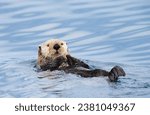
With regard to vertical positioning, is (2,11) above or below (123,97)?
above

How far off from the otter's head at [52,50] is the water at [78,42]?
0.77 ft

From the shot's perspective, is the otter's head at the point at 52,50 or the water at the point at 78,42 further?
the otter's head at the point at 52,50

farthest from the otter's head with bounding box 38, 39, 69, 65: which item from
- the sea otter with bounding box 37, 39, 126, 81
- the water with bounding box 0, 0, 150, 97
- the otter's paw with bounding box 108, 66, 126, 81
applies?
the otter's paw with bounding box 108, 66, 126, 81

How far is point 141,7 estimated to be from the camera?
12.8 metres

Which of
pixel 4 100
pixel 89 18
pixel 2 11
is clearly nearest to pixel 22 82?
pixel 4 100

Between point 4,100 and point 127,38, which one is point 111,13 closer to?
point 127,38

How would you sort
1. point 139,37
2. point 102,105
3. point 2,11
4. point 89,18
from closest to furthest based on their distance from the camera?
1. point 102,105
2. point 139,37
3. point 89,18
4. point 2,11

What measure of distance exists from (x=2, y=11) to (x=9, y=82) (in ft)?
17.0

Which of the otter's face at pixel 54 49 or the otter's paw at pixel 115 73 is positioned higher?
the otter's face at pixel 54 49

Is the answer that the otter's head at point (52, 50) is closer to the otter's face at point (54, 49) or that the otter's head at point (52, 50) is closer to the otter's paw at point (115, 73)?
the otter's face at point (54, 49)

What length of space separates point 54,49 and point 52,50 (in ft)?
0.17

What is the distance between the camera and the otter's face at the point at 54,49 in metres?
9.09

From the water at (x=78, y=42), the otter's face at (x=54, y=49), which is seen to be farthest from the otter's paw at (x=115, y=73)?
the otter's face at (x=54, y=49)

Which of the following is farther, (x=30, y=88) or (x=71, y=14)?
(x=71, y=14)
